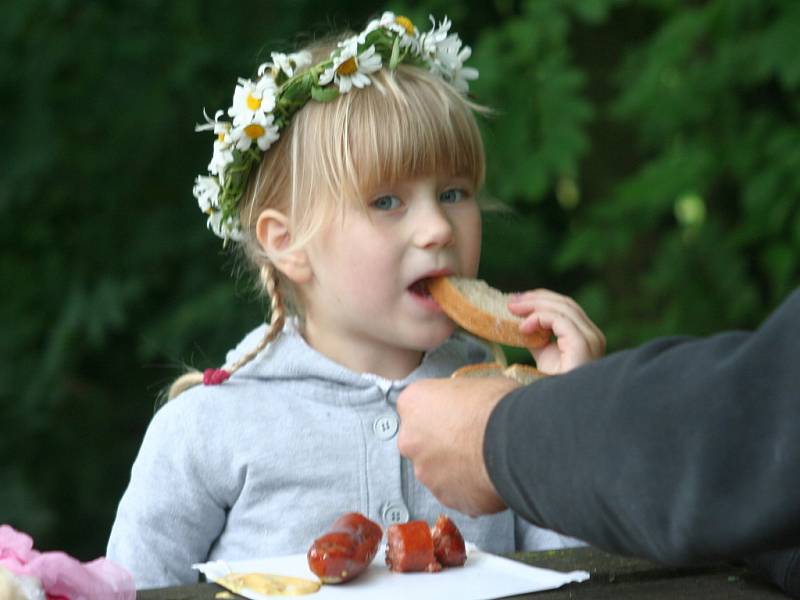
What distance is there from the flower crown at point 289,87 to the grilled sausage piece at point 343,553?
82cm

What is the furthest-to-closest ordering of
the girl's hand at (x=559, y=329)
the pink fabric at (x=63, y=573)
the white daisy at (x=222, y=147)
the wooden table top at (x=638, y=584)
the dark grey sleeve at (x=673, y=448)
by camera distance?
1. the white daisy at (x=222, y=147)
2. the girl's hand at (x=559, y=329)
3. the wooden table top at (x=638, y=584)
4. the pink fabric at (x=63, y=573)
5. the dark grey sleeve at (x=673, y=448)

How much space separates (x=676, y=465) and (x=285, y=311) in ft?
4.03

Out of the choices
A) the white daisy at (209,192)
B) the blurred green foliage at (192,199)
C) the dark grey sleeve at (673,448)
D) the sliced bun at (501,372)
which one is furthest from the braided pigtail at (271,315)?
the blurred green foliage at (192,199)

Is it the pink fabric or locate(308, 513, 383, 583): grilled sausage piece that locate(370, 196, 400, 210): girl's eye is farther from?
the pink fabric

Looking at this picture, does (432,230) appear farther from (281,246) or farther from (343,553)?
(343,553)

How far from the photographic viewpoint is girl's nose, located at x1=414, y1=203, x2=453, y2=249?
1.98m

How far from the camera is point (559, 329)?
194cm

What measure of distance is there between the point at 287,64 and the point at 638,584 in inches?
43.7

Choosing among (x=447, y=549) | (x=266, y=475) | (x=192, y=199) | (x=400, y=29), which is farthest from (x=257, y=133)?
(x=192, y=199)

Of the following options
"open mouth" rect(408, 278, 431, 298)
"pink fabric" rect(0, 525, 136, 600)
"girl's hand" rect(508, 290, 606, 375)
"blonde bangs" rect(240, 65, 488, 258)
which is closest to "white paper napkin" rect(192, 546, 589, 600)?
"pink fabric" rect(0, 525, 136, 600)

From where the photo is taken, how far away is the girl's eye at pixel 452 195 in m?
2.09

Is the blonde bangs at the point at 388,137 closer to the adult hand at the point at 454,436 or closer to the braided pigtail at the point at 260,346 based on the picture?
the braided pigtail at the point at 260,346

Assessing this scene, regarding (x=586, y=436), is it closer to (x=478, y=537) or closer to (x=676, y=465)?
(x=676, y=465)

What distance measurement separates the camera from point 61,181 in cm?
445
